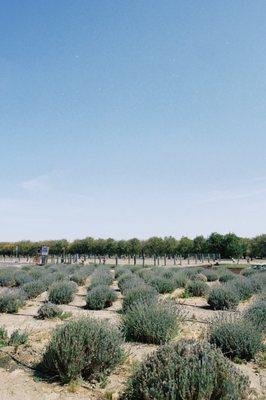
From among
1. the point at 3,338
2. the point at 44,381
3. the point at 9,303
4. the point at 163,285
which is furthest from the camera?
the point at 163,285

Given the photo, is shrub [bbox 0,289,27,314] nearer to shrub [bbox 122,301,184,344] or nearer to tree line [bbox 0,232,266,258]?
shrub [bbox 122,301,184,344]

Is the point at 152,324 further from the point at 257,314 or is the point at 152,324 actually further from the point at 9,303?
the point at 9,303

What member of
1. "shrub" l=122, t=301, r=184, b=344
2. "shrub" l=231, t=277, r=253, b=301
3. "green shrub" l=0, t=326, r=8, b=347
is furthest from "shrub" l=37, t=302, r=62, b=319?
"shrub" l=231, t=277, r=253, b=301

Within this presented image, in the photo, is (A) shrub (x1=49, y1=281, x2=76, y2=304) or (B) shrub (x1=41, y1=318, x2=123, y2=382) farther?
(A) shrub (x1=49, y1=281, x2=76, y2=304)

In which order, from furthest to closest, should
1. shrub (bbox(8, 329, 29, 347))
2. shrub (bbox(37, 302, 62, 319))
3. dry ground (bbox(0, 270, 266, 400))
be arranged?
shrub (bbox(37, 302, 62, 319)), shrub (bbox(8, 329, 29, 347)), dry ground (bbox(0, 270, 266, 400))

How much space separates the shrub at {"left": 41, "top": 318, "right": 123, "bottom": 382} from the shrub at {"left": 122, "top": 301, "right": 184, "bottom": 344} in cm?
189

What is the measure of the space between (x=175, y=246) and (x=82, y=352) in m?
95.5

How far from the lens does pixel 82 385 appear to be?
6.16 metres

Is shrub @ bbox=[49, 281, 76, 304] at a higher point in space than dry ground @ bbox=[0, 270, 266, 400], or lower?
higher

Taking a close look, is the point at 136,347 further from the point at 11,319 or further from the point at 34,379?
the point at 11,319

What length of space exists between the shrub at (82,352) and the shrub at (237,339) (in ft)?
7.67

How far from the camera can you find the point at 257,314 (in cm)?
1023

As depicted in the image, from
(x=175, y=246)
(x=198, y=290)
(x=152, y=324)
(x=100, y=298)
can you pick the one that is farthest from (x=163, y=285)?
(x=175, y=246)

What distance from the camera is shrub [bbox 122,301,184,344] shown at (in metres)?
8.80
